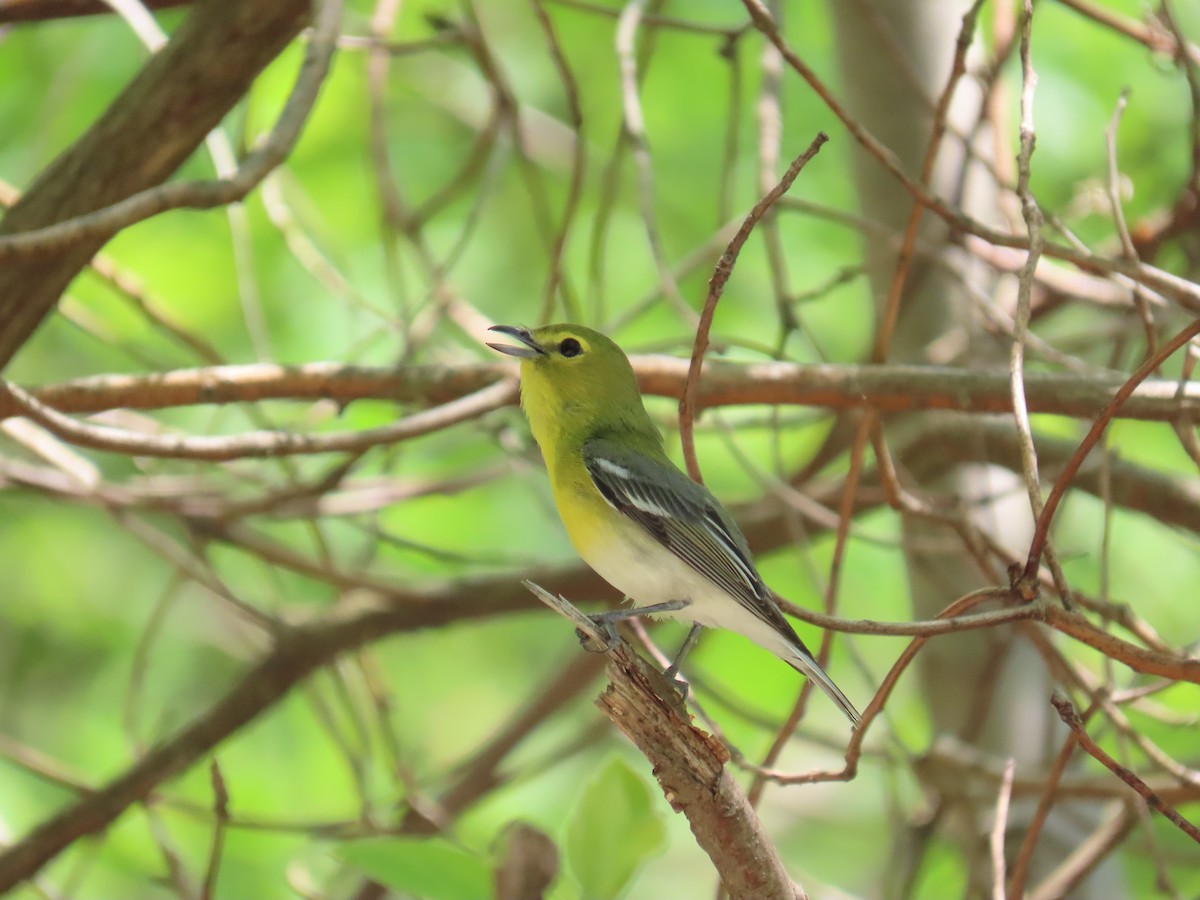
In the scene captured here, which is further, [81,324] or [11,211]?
[81,324]

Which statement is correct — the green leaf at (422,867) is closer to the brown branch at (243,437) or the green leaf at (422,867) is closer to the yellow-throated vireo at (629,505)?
the yellow-throated vireo at (629,505)

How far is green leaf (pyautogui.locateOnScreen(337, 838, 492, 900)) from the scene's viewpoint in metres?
2.09

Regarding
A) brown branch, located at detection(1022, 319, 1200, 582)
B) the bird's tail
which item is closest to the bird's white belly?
the bird's tail

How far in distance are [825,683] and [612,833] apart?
2.03 ft

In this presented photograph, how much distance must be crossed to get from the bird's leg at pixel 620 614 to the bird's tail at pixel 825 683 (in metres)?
0.30

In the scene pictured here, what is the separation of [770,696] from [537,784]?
1.06 m

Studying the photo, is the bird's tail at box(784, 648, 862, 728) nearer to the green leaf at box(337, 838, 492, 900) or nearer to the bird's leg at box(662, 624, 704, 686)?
the bird's leg at box(662, 624, 704, 686)

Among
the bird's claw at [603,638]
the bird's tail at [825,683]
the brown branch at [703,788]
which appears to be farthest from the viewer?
the bird's tail at [825,683]

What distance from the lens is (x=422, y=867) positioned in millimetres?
2127

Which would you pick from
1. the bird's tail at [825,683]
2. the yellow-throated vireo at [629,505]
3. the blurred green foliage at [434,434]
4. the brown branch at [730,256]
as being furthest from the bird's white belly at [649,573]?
the blurred green foliage at [434,434]

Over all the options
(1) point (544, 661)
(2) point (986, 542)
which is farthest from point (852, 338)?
(2) point (986, 542)

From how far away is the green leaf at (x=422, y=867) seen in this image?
209cm

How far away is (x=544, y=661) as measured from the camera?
6117 mm

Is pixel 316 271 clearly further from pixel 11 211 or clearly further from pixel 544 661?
pixel 544 661
